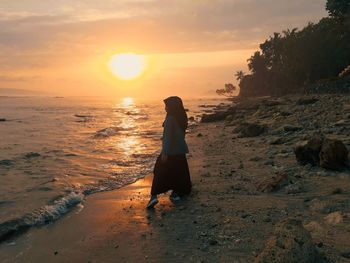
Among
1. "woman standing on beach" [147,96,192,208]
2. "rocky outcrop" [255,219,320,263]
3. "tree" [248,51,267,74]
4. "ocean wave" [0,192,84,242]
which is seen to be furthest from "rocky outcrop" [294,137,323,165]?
"tree" [248,51,267,74]

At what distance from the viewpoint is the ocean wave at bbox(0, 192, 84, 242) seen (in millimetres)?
A: 6861

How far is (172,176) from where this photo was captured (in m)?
8.12

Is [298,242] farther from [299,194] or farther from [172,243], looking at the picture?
[299,194]

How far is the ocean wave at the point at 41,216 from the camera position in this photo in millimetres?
6861

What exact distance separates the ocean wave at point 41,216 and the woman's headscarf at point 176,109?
2.72 metres

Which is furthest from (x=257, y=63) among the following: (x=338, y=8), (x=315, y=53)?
(x=338, y=8)

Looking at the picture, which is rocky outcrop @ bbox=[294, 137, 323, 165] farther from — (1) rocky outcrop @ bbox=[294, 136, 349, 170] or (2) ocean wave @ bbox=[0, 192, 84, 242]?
(2) ocean wave @ bbox=[0, 192, 84, 242]

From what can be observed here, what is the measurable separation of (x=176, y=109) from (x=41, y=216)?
3238mm

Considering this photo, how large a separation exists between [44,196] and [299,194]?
533 cm

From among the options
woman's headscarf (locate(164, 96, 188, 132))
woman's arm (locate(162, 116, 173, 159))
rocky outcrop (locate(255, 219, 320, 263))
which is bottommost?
rocky outcrop (locate(255, 219, 320, 263))

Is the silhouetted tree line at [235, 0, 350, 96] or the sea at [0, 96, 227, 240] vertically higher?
the silhouetted tree line at [235, 0, 350, 96]

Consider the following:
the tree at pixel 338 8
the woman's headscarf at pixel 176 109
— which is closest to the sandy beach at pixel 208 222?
the woman's headscarf at pixel 176 109

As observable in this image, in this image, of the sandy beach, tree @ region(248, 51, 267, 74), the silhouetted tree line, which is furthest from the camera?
tree @ region(248, 51, 267, 74)

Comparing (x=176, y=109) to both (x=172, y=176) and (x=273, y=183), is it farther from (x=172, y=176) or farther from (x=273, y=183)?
(x=273, y=183)
